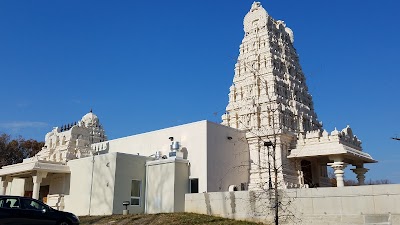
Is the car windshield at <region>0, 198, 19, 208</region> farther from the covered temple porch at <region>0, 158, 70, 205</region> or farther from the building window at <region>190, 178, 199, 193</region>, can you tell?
the covered temple porch at <region>0, 158, 70, 205</region>

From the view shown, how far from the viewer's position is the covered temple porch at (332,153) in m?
31.2

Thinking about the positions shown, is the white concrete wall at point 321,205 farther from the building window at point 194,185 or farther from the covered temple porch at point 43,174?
the covered temple porch at point 43,174

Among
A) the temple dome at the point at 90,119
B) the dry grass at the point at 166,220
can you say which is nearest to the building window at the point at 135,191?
the dry grass at the point at 166,220

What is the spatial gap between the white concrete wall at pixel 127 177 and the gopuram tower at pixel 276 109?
948 centimetres

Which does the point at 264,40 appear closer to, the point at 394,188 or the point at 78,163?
the point at 78,163

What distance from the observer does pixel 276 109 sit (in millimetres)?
31516

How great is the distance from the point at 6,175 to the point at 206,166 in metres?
19.9

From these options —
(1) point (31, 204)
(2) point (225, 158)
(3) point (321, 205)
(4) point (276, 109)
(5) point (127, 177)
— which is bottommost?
(3) point (321, 205)

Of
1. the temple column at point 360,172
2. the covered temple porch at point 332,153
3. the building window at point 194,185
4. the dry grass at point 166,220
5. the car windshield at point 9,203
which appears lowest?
the dry grass at point 166,220

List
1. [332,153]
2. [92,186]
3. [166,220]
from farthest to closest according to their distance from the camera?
[332,153], [92,186], [166,220]

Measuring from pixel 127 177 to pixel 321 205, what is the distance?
45.5 ft

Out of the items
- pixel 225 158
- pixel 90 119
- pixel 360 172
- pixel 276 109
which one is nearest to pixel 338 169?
pixel 360 172

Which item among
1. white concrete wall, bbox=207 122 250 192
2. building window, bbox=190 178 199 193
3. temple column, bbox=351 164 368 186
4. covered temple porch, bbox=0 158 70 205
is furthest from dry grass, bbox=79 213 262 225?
temple column, bbox=351 164 368 186

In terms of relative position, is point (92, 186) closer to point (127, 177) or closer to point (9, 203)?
point (127, 177)
